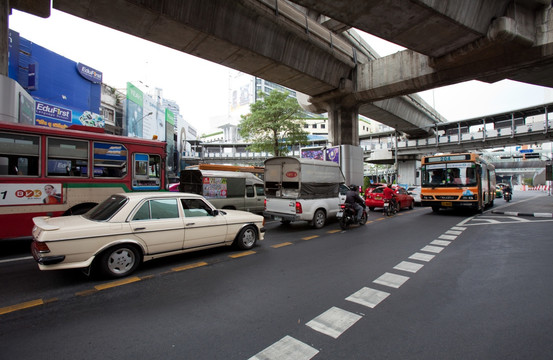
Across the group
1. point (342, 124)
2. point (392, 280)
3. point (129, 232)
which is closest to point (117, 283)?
point (129, 232)

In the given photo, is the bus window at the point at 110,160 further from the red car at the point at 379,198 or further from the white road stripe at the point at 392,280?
the red car at the point at 379,198

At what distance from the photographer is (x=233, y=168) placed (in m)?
16.7

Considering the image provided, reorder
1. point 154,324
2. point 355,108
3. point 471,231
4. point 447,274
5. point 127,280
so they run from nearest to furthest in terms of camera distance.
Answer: point 154,324
point 127,280
point 447,274
point 471,231
point 355,108

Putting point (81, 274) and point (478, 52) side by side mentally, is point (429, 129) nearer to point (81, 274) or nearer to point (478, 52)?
point (478, 52)

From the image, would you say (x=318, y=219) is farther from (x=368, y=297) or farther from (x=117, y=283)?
(x=117, y=283)

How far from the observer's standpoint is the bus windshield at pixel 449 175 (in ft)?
42.2

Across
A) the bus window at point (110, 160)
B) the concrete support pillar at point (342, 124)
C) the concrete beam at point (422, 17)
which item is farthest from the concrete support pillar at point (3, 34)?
the concrete support pillar at point (342, 124)

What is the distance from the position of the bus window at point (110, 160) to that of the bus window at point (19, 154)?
1.26 m

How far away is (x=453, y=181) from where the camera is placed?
13.2 metres

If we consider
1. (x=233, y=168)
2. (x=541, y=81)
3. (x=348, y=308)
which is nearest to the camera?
(x=348, y=308)

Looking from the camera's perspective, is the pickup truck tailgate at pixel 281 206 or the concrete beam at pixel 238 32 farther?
the pickup truck tailgate at pixel 281 206

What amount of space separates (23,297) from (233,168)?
43.0 ft

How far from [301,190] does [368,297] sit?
19.6 feet

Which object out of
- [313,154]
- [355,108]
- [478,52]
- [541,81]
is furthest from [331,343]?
[313,154]
